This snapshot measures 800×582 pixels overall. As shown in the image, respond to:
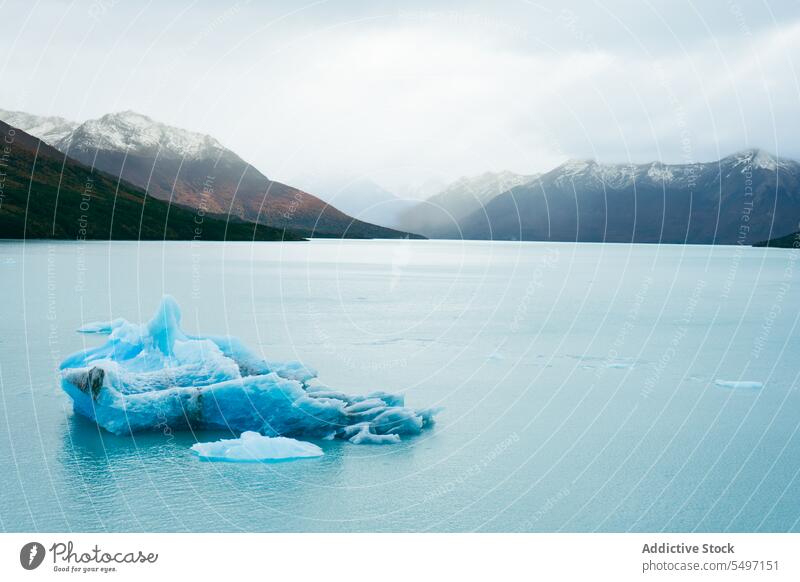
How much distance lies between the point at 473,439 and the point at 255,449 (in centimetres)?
457

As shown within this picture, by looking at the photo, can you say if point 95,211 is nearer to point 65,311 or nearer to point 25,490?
point 65,311

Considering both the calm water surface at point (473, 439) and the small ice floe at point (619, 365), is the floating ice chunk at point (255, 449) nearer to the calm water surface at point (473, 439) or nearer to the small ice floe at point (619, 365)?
the calm water surface at point (473, 439)

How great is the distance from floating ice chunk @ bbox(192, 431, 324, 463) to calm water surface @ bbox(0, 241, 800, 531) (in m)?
0.31

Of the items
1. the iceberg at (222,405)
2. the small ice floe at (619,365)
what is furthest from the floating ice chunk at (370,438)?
the small ice floe at (619,365)

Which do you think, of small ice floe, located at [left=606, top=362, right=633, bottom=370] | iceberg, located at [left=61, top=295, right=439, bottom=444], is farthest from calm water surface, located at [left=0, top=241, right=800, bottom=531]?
iceberg, located at [left=61, top=295, right=439, bottom=444]

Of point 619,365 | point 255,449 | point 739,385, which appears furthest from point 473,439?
point 619,365

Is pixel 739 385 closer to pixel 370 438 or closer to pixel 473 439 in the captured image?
pixel 473 439

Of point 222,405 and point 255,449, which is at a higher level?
point 222,405

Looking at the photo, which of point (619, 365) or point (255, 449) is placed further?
point (619, 365)

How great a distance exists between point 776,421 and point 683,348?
36.4 ft

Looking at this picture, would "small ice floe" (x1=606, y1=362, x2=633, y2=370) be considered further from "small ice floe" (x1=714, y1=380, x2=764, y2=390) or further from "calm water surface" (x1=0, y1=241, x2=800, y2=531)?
"small ice floe" (x1=714, y1=380, x2=764, y2=390)

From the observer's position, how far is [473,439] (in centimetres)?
1600

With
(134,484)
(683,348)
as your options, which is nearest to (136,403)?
(134,484)

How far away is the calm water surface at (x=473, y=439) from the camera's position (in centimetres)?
1209
